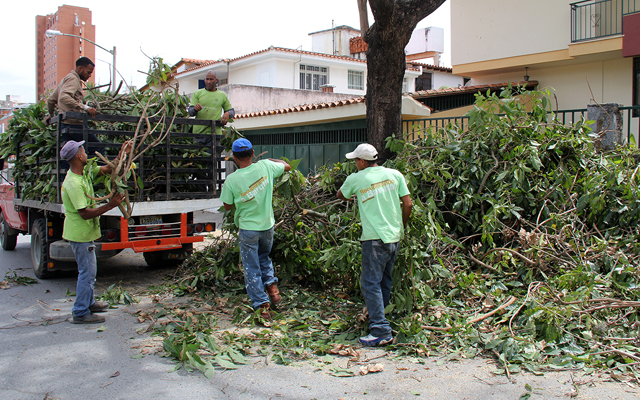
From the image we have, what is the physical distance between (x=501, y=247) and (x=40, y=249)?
6.36 metres

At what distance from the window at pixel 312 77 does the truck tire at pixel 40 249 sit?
22.6m

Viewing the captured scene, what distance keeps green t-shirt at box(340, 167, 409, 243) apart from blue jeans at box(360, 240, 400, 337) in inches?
3.3

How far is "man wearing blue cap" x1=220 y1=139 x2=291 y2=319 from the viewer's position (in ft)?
17.0

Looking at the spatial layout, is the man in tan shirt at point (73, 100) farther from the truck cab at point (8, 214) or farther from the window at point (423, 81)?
the window at point (423, 81)

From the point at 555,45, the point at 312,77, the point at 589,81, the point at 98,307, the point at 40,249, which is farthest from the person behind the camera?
the point at 312,77

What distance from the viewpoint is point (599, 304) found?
184 inches

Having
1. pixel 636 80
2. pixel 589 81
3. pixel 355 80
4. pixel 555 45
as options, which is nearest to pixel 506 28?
pixel 555 45

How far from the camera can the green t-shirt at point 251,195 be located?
516 cm

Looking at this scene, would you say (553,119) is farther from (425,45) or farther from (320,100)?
(425,45)

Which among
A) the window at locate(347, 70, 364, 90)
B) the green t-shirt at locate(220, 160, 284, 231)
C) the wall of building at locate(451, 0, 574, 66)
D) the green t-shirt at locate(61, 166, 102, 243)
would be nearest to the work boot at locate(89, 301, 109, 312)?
the green t-shirt at locate(61, 166, 102, 243)

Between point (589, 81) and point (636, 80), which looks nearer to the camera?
point (636, 80)

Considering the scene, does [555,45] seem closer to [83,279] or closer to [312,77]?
[83,279]

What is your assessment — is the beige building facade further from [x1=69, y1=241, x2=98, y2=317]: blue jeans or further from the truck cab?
the truck cab

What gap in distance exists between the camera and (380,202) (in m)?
4.55
